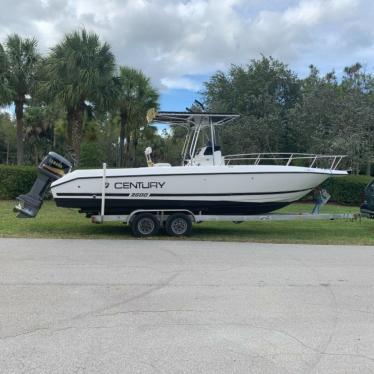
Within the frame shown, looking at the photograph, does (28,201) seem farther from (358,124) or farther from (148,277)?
(358,124)

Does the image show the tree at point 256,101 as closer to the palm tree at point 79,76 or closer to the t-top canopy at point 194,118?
the palm tree at point 79,76

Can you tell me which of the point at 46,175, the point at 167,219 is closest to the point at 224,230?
the point at 167,219

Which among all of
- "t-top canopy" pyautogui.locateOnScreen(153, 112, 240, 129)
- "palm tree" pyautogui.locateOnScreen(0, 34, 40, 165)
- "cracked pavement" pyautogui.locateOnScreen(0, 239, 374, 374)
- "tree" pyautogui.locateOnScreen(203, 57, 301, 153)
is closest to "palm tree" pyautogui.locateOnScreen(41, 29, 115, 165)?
"palm tree" pyautogui.locateOnScreen(0, 34, 40, 165)

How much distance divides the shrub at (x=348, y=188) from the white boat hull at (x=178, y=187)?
13.0 metres

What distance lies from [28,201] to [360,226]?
993 centimetres

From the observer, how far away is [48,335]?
4.77 meters

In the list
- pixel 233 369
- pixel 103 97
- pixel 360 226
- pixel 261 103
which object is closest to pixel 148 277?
pixel 233 369

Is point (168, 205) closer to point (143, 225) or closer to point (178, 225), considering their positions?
point (178, 225)

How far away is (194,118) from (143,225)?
3.20 m

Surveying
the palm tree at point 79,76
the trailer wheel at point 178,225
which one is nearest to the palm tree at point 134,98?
the palm tree at point 79,76

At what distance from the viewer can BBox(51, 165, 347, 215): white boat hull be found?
11898 millimetres

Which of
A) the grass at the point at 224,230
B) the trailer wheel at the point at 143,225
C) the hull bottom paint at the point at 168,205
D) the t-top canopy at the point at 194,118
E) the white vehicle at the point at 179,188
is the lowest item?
the grass at the point at 224,230

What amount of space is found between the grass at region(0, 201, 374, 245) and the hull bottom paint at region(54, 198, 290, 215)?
638 mm

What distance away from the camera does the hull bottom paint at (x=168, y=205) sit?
1199 centimetres
